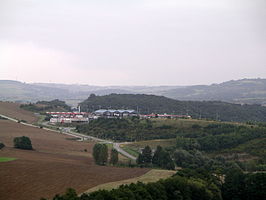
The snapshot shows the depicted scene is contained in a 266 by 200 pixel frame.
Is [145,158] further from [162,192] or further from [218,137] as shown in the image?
[162,192]

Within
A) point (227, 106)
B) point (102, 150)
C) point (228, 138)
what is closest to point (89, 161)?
point (102, 150)

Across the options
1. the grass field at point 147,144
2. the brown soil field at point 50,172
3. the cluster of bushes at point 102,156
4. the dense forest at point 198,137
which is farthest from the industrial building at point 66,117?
the cluster of bushes at point 102,156

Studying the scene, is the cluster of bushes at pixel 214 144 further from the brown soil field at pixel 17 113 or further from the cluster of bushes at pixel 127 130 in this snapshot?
the brown soil field at pixel 17 113

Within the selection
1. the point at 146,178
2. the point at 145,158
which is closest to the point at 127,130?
the point at 145,158

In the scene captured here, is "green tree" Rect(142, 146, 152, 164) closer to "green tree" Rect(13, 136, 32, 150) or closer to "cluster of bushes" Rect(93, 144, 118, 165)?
"cluster of bushes" Rect(93, 144, 118, 165)

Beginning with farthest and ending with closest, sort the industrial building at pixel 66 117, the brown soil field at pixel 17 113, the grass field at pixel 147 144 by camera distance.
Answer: the industrial building at pixel 66 117
the brown soil field at pixel 17 113
the grass field at pixel 147 144

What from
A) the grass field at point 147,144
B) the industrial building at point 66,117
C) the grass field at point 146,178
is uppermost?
the grass field at point 146,178
